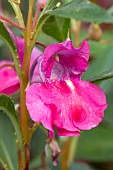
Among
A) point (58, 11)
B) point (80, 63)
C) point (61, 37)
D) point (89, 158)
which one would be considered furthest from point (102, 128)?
point (58, 11)

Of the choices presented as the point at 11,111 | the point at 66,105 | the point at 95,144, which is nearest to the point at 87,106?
the point at 66,105

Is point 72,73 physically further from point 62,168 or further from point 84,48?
point 62,168

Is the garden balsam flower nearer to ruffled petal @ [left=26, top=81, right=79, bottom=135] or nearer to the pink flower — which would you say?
ruffled petal @ [left=26, top=81, right=79, bottom=135]

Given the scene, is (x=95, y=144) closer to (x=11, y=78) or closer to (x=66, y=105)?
(x=11, y=78)

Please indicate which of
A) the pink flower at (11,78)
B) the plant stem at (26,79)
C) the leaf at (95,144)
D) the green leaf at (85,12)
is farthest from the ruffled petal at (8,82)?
the leaf at (95,144)

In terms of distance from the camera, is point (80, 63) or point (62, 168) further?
point (62, 168)
